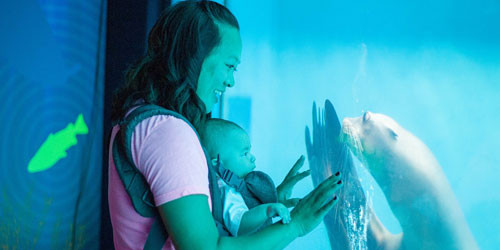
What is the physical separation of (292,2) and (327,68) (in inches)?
16.0

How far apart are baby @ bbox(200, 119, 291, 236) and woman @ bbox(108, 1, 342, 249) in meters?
0.26

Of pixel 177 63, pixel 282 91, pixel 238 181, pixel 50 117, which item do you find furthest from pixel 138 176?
pixel 50 117

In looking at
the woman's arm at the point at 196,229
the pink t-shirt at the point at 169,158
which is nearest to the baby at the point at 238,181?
the woman's arm at the point at 196,229

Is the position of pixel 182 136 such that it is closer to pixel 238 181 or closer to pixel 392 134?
pixel 238 181

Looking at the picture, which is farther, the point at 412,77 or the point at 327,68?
the point at 327,68

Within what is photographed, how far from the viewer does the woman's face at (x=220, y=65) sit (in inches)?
42.5

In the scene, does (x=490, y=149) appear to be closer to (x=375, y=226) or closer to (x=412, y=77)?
(x=412, y=77)

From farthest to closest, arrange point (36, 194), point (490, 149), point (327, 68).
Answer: point (36, 194) → point (327, 68) → point (490, 149)

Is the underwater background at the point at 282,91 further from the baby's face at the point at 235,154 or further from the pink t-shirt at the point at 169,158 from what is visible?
the pink t-shirt at the point at 169,158

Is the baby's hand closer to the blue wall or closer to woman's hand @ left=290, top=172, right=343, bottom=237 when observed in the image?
woman's hand @ left=290, top=172, right=343, bottom=237

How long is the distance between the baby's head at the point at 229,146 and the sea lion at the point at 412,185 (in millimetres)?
489

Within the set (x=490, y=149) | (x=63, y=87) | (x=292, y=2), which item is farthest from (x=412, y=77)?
(x=63, y=87)

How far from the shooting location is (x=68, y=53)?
2.99 metres

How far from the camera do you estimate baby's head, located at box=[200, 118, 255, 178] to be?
1598 mm
